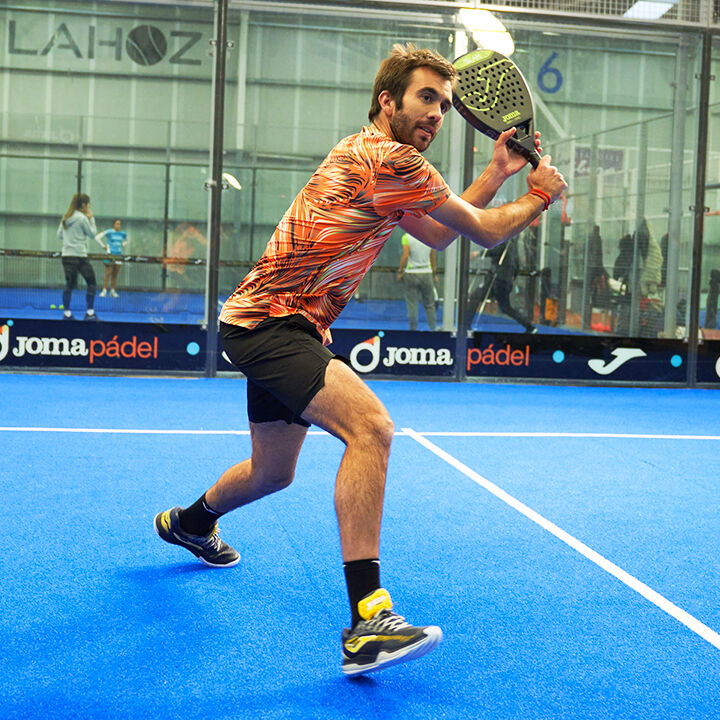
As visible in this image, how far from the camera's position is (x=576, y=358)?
10750 mm

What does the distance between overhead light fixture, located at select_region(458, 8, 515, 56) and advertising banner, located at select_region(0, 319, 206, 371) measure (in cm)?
419

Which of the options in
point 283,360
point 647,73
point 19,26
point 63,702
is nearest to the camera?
point 63,702

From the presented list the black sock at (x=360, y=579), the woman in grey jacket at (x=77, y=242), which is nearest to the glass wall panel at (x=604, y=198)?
the woman in grey jacket at (x=77, y=242)

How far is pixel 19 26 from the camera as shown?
33.0 feet

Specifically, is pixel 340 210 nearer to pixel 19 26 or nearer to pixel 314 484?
pixel 314 484

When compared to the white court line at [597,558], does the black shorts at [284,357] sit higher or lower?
higher

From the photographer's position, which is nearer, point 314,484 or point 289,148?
point 314,484

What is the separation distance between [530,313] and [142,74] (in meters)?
4.68

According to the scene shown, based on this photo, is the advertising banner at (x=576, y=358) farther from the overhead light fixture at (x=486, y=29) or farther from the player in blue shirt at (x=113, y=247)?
the player in blue shirt at (x=113, y=247)

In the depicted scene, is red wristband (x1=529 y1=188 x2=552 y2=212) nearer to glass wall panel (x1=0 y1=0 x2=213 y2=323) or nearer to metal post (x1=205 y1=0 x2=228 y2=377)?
metal post (x1=205 y1=0 x2=228 y2=377)

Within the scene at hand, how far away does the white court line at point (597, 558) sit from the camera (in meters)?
3.12

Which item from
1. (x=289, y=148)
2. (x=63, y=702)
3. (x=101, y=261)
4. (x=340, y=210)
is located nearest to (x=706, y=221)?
(x=289, y=148)

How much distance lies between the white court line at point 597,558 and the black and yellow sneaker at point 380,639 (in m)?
0.99

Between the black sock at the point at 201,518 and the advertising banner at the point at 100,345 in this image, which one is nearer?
the black sock at the point at 201,518
